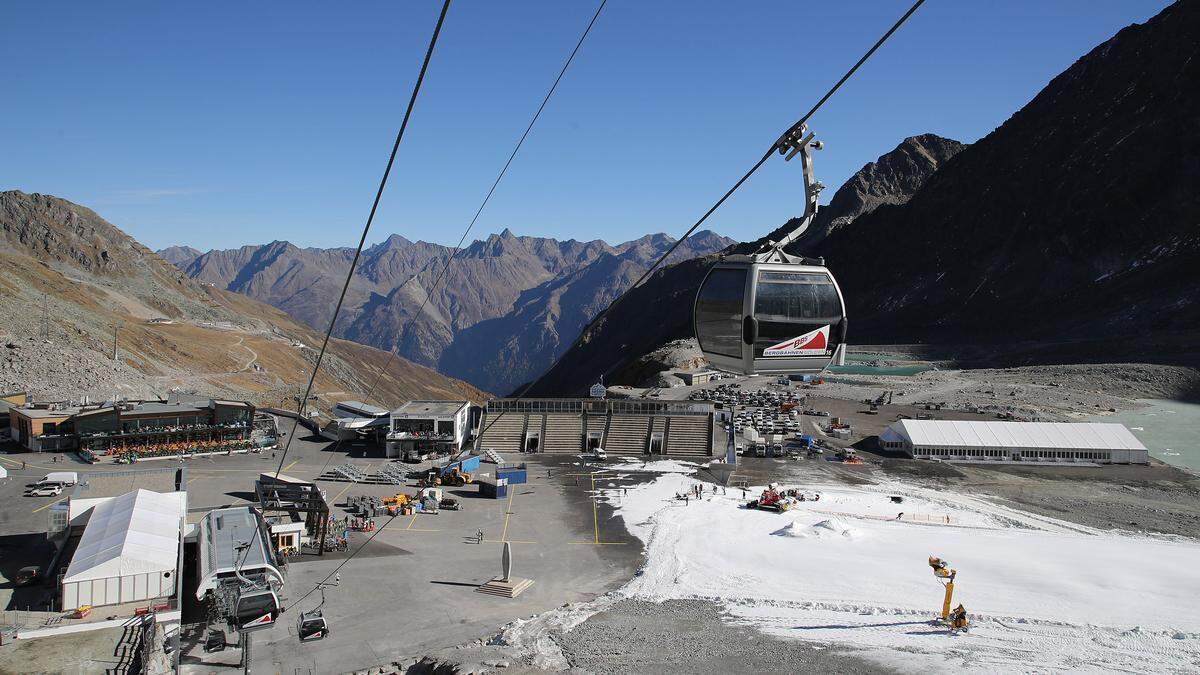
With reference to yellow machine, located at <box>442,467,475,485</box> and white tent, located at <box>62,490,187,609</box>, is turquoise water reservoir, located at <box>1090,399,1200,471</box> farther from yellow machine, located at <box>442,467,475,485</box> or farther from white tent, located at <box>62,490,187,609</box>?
white tent, located at <box>62,490,187,609</box>

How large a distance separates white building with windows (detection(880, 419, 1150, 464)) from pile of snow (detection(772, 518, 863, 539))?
25967mm

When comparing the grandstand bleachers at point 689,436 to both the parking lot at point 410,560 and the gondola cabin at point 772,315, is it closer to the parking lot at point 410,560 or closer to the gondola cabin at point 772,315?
the parking lot at point 410,560

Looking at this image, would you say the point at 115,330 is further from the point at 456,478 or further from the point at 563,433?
the point at 456,478

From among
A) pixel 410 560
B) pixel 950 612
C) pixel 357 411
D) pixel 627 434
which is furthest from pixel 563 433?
pixel 950 612

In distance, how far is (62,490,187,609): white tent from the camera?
26797 mm

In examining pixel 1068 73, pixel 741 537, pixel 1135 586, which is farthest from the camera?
pixel 1068 73

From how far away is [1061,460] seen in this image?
195 feet

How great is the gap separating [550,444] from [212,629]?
1362 inches

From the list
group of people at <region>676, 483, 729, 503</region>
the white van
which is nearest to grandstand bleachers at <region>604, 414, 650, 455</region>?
group of people at <region>676, 483, 729, 503</region>

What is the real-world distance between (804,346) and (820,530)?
24.8 meters

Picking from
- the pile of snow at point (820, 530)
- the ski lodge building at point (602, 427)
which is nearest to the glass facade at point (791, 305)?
the pile of snow at point (820, 530)

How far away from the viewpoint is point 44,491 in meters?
43.0

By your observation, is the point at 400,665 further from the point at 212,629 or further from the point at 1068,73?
the point at 1068,73

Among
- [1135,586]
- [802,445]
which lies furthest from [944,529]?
[802,445]
